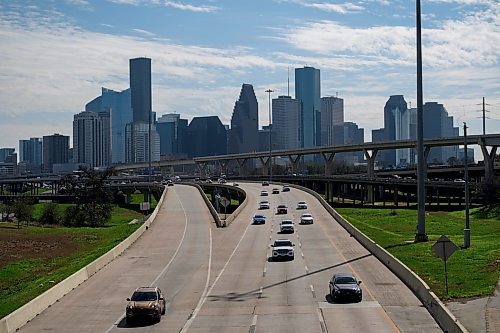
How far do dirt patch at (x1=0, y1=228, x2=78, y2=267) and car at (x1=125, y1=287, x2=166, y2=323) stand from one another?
3096cm

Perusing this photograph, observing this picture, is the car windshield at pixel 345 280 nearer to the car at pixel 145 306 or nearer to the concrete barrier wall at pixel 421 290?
the concrete barrier wall at pixel 421 290

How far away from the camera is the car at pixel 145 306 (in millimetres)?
27344

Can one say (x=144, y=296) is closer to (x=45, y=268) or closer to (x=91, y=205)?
(x=45, y=268)

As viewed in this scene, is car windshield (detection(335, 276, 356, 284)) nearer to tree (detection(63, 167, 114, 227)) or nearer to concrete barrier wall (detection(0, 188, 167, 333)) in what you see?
concrete barrier wall (detection(0, 188, 167, 333))

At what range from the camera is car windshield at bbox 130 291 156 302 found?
2812 centimetres

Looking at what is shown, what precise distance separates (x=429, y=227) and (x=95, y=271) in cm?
4128

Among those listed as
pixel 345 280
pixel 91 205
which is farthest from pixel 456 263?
pixel 91 205

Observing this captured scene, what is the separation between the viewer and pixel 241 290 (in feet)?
113

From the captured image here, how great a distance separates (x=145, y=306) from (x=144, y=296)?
3.04 feet

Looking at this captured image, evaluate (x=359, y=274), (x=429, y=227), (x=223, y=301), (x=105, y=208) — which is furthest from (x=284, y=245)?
(x=105, y=208)

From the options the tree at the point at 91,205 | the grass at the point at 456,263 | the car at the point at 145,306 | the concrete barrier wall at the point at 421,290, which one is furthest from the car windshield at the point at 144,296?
the tree at the point at 91,205

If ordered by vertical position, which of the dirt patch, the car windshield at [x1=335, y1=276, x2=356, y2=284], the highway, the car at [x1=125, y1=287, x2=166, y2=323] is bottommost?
the dirt patch

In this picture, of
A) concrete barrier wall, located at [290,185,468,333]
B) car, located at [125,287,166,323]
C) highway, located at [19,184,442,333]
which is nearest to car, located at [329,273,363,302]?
highway, located at [19,184,442,333]

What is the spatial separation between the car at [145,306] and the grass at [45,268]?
6.39 m
